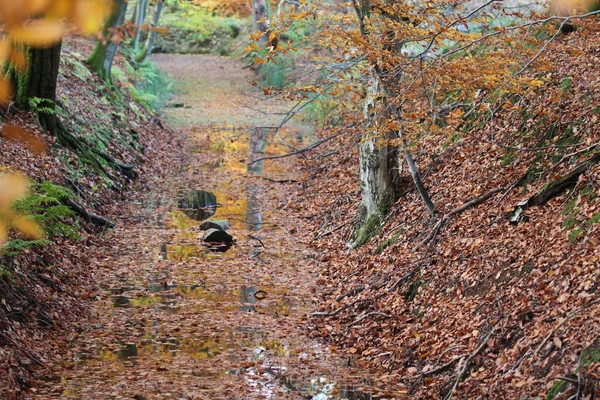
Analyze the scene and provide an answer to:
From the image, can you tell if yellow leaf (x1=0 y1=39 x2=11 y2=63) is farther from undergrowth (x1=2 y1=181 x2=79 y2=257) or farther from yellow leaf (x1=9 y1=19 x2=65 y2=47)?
undergrowth (x1=2 y1=181 x2=79 y2=257)

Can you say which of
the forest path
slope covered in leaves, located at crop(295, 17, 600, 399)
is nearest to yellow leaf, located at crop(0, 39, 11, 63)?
slope covered in leaves, located at crop(295, 17, 600, 399)

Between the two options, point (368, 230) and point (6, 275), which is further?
point (368, 230)

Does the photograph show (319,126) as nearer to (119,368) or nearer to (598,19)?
(598,19)

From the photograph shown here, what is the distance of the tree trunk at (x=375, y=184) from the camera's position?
38.4 ft

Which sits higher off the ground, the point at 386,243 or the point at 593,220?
the point at 593,220

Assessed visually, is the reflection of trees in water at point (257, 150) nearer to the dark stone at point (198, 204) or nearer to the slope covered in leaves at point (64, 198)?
the slope covered in leaves at point (64, 198)

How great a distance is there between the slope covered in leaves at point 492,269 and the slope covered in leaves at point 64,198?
3.39 metres

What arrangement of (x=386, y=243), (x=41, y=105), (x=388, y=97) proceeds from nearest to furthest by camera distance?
(x=388, y=97), (x=386, y=243), (x=41, y=105)

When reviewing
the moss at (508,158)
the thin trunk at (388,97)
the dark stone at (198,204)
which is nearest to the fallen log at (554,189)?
the moss at (508,158)

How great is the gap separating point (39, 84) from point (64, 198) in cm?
316

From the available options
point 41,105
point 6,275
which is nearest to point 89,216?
point 41,105

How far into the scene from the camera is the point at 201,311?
31.3 ft

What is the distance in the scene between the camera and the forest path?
277 inches

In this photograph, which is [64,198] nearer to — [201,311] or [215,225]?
[215,225]
